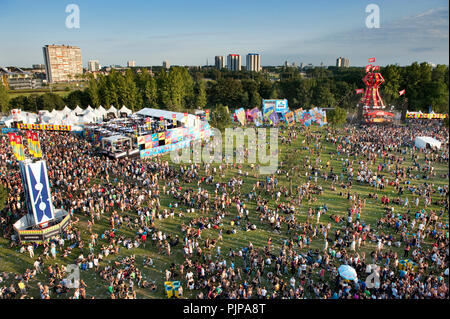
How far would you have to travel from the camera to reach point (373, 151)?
2786 cm

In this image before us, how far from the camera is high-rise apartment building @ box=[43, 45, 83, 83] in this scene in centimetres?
12257

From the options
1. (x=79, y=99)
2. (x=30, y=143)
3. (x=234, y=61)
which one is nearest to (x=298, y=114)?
(x=30, y=143)

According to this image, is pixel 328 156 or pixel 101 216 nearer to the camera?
pixel 101 216

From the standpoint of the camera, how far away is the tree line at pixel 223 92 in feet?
156

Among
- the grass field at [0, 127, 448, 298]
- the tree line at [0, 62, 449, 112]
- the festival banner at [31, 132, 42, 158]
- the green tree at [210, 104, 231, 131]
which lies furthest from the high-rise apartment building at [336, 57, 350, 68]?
the festival banner at [31, 132, 42, 158]

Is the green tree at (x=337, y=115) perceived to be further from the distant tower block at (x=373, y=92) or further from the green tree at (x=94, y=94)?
the green tree at (x=94, y=94)

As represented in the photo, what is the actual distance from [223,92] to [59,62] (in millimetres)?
103625

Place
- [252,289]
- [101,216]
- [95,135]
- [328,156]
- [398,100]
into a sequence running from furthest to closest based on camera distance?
1. [398,100]
2. [95,135]
3. [328,156]
4. [101,216]
5. [252,289]

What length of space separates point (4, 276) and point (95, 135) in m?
21.4

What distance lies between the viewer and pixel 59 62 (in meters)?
128

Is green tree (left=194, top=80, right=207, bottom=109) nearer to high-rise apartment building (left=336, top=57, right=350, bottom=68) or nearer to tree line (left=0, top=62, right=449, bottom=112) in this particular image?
tree line (left=0, top=62, right=449, bottom=112)
